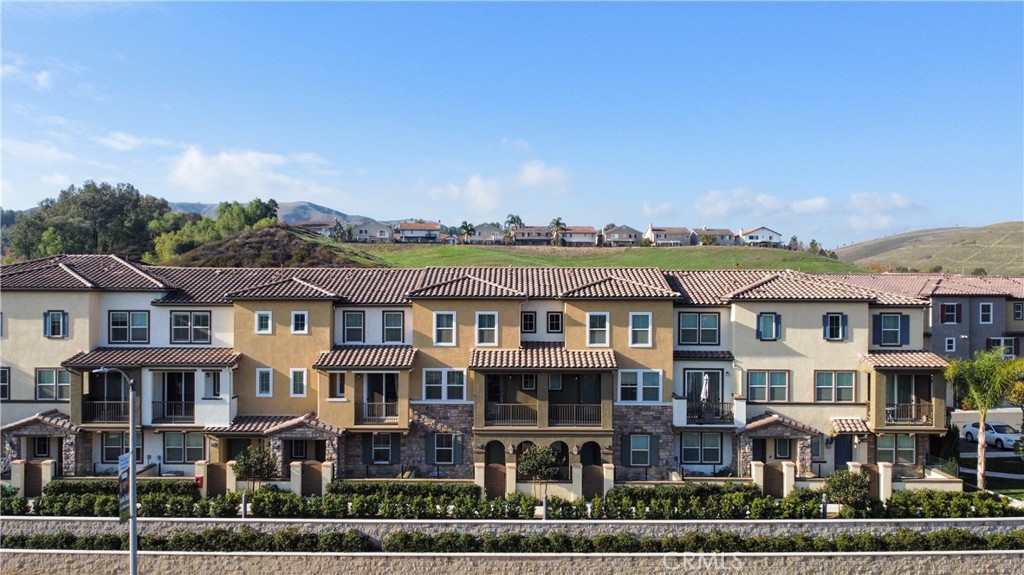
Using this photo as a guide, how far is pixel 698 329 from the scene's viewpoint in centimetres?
2991

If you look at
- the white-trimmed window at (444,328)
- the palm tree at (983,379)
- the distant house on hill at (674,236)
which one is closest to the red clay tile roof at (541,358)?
the white-trimmed window at (444,328)

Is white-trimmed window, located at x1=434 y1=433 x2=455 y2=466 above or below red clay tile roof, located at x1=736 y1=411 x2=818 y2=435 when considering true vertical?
below

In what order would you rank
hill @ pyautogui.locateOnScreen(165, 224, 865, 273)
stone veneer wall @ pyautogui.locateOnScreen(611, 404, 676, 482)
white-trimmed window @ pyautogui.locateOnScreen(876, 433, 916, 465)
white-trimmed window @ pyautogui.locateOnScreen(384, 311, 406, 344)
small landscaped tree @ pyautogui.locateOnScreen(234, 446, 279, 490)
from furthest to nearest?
hill @ pyautogui.locateOnScreen(165, 224, 865, 273)
white-trimmed window @ pyautogui.locateOnScreen(384, 311, 406, 344)
white-trimmed window @ pyautogui.locateOnScreen(876, 433, 916, 465)
stone veneer wall @ pyautogui.locateOnScreen(611, 404, 676, 482)
small landscaped tree @ pyautogui.locateOnScreen(234, 446, 279, 490)

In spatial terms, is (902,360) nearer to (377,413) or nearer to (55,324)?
(377,413)

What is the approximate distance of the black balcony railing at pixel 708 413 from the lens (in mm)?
28625

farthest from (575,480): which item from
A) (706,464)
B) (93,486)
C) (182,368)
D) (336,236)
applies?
(336,236)

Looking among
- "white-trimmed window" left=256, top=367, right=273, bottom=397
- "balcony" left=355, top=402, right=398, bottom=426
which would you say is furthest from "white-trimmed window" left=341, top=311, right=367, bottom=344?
"white-trimmed window" left=256, top=367, right=273, bottom=397

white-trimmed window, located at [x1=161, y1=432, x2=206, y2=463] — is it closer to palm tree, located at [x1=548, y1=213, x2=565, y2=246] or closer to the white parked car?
the white parked car

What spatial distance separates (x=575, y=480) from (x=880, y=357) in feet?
45.2

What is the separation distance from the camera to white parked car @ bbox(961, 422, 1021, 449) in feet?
111

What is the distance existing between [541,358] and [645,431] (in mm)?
5327

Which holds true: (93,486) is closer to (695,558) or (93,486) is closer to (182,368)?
(182,368)

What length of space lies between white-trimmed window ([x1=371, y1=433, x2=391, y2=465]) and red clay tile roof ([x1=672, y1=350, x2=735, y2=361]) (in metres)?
12.5

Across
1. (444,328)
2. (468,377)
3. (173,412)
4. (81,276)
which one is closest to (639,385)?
(468,377)
